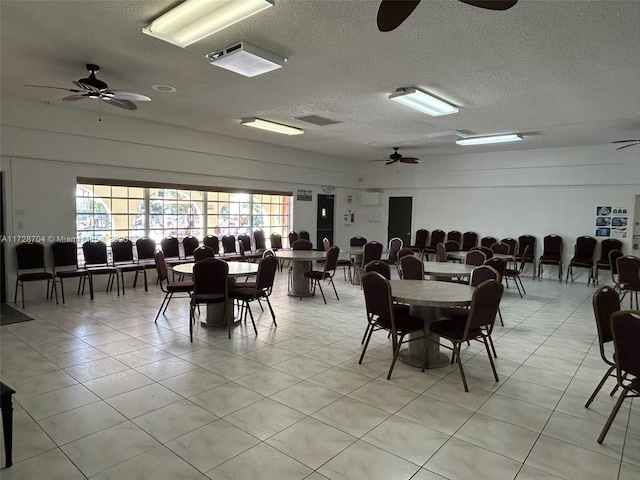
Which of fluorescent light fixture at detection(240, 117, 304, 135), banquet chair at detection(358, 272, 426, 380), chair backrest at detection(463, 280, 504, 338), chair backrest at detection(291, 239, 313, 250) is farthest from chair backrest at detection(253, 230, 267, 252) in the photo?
chair backrest at detection(463, 280, 504, 338)

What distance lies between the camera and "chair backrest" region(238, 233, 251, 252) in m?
9.09

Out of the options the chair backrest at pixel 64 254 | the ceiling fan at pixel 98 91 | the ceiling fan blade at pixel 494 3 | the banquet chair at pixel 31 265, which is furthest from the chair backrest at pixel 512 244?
the banquet chair at pixel 31 265

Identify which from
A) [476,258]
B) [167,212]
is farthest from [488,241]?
[167,212]

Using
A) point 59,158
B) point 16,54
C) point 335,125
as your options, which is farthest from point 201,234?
point 16,54

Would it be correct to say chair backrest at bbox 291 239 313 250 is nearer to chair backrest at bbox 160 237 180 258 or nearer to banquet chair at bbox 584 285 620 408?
chair backrest at bbox 160 237 180 258

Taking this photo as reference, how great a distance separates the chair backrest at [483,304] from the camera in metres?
3.33

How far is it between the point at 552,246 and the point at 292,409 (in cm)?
842

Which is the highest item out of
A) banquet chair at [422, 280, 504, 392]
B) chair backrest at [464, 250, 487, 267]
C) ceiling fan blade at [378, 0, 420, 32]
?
ceiling fan blade at [378, 0, 420, 32]

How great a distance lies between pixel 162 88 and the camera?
523 centimetres

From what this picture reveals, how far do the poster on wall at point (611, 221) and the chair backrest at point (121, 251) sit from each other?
9.87m

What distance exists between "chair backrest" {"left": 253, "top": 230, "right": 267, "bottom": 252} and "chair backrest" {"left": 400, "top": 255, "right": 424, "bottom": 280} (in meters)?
4.88

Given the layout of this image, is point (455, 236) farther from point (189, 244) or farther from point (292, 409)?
point (292, 409)

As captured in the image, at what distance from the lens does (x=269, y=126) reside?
7289mm

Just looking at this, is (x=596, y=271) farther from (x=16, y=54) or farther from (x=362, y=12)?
(x=16, y=54)
